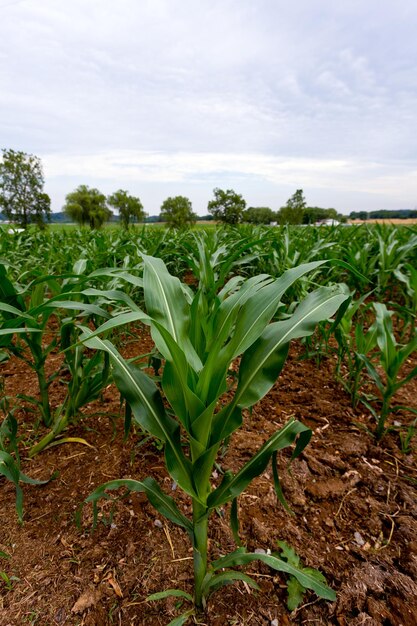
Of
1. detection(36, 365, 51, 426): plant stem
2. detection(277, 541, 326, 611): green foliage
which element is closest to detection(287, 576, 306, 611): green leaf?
detection(277, 541, 326, 611): green foliage

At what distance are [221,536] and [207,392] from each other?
1.92 feet

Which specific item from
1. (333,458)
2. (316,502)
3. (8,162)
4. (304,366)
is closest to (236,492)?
(316,502)

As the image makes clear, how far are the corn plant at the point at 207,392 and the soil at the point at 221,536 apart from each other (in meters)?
0.14

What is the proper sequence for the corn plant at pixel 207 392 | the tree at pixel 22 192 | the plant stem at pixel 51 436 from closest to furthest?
the corn plant at pixel 207 392, the plant stem at pixel 51 436, the tree at pixel 22 192

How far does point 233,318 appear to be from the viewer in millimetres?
773

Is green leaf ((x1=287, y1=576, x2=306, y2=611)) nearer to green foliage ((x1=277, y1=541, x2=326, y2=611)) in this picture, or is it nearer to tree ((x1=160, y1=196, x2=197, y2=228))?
green foliage ((x1=277, y1=541, x2=326, y2=611))

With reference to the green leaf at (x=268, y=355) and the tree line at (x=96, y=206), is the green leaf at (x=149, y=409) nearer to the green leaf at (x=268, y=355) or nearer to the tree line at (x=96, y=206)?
the green leaf at (x=268, y=355)

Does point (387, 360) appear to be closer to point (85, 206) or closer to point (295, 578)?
point (295, 578)

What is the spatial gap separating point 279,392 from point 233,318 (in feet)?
3.63

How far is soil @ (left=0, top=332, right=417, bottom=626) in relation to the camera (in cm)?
82

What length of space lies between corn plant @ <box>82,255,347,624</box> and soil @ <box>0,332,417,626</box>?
0.14m

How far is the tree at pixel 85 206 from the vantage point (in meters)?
41.4

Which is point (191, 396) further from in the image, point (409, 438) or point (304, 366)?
point (304, 366)

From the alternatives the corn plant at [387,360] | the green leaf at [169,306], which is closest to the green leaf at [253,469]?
the green leaf at [169,306]
